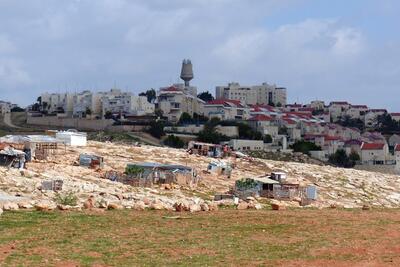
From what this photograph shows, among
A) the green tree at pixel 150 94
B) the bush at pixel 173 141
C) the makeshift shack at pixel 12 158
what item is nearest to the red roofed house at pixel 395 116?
the green tree at pixel 150 94

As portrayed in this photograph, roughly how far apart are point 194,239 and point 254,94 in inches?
5898

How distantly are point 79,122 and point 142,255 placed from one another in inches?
4071

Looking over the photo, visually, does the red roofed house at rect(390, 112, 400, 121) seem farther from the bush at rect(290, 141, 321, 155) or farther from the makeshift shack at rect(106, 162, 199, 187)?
the makeshift shack at rect(106, 162, 199, 187)

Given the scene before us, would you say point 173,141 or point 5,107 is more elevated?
point 5,107

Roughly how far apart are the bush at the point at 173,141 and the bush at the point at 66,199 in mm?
69305

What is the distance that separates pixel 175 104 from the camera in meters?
124

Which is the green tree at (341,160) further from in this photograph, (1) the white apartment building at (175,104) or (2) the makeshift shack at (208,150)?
(2) the makeshift shack at (208,150)

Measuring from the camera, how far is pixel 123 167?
3938 cm

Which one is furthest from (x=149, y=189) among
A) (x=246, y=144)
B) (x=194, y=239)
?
(x=246, y=144)

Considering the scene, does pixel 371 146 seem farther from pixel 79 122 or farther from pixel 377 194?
pixel 377 194

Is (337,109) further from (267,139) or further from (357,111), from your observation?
(267,139)

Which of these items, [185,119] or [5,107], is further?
[5,107]

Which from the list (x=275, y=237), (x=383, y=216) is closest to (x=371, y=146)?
(x=383, y=216)

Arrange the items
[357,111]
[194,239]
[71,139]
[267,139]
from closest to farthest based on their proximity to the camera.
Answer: [194,239] < [71,139] < [267,139] < [357,111]
